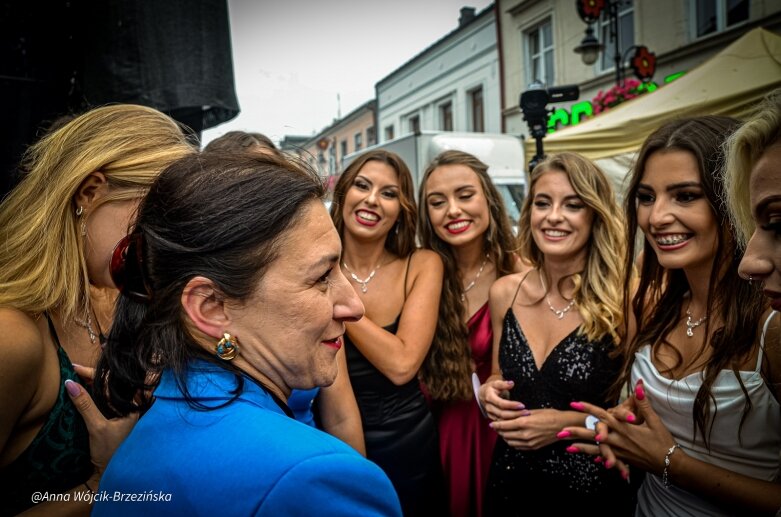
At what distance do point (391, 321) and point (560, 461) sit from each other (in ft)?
3.10

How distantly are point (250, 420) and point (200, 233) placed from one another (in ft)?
1.21

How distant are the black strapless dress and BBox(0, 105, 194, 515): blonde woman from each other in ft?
3.68

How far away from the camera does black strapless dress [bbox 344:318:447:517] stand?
226cm

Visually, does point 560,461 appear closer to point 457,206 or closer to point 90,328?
point 457,206

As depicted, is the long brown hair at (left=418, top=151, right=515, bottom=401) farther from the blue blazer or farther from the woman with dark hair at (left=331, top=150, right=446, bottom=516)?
the blue blazer

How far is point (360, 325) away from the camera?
2207 millimetres

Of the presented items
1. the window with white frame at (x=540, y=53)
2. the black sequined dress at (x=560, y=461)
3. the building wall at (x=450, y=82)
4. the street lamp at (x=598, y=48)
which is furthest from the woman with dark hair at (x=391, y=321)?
the building wall at (x=450, y=82)

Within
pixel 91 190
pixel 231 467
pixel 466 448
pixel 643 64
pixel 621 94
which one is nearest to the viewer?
pixel 231 467

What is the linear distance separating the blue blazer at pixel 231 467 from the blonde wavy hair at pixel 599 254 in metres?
1.58

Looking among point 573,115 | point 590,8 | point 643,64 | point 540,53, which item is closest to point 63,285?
point 643,64

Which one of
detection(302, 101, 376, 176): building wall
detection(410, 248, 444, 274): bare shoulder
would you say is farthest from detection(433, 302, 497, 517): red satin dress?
detection(302, 101, 376, 176): building wall

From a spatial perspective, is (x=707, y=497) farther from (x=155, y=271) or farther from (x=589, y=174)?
(x=155, y=271)

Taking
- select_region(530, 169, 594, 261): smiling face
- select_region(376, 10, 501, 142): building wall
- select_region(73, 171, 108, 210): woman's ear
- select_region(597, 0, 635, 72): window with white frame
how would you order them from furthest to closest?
select_region(376, 10, 501, 142): building wall, select_region(597, 0, 635, 72): window with white frame, select_region(530, 169, 594, 261): smiling face, select_region(73, 171, 108, 210): woman's ear

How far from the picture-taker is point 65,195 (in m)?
1.34
